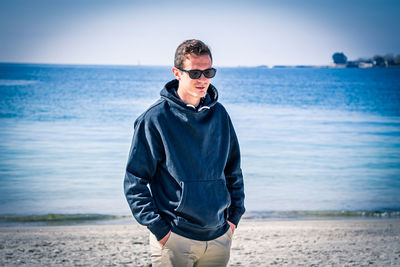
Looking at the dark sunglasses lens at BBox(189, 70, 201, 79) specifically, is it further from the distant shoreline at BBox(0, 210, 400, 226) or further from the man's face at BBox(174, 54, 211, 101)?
the distant shoreline at BBox(0, 210, 400, 226)

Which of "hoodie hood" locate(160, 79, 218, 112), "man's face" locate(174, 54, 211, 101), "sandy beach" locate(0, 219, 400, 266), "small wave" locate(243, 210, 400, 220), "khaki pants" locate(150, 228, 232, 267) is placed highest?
"man's face" locate(174, 54, 211, 101)

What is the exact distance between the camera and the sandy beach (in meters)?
5.26

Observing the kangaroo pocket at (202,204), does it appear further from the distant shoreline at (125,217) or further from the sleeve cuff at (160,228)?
the distant shoreline at (125,217)

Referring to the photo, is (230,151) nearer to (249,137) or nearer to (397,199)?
(397,199)

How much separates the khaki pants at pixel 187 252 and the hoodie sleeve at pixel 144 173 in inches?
3.0

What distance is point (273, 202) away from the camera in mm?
9336

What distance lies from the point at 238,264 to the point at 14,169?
9563mm

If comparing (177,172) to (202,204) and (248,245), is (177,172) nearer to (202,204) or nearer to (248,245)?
(202,204)

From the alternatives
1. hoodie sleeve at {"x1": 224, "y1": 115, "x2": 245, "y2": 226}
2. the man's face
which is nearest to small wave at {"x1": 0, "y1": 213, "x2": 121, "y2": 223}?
hoodie sleeve at {"x1": 224, "y1": 115, "x2": 245, "y2": 226}

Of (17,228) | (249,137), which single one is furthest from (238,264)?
(249,137)

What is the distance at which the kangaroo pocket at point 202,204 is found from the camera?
91.1 inches

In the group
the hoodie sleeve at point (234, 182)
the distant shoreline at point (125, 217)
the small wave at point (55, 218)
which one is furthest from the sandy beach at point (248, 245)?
the hoodie sleeve at point (234, 182)

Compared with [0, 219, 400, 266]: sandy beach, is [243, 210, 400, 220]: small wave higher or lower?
lower

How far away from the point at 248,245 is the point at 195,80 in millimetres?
4010
